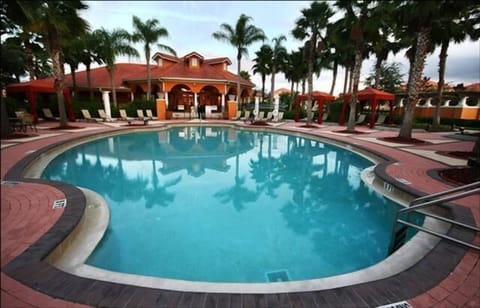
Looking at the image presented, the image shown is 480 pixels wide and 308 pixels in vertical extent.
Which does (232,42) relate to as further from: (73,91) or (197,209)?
(197,209)

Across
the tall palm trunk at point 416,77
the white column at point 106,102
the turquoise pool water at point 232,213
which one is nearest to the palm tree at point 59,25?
the white column at point 106,102

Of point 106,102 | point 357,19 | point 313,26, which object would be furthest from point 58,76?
point 357,19

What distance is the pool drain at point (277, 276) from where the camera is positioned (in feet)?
11.8

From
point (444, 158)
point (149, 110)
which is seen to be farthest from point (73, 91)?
point (444, 158)

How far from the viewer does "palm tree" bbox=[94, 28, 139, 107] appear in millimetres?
21672

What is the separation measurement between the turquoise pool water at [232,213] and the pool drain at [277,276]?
0.02m

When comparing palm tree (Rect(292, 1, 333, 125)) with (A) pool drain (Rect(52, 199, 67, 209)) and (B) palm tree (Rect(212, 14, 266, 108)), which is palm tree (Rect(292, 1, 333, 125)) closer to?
(B) palm tree (Rect(212, 14, 266, 108))

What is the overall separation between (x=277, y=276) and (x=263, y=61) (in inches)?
1265

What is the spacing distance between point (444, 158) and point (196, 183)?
29.6ft

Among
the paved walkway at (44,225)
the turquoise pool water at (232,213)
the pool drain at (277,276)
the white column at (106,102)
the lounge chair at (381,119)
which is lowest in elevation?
the pool drain at (277,276)

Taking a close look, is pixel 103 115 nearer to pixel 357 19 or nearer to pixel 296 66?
pixel 357 19


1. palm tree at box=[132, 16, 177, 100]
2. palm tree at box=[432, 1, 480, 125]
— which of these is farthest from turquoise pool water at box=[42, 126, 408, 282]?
palm tree at box=[132, 16, 177, 100]

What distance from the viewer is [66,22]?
12477mm

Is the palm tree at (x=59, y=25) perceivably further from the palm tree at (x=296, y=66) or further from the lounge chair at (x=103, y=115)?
the palm tree at (x=296, y=66)
